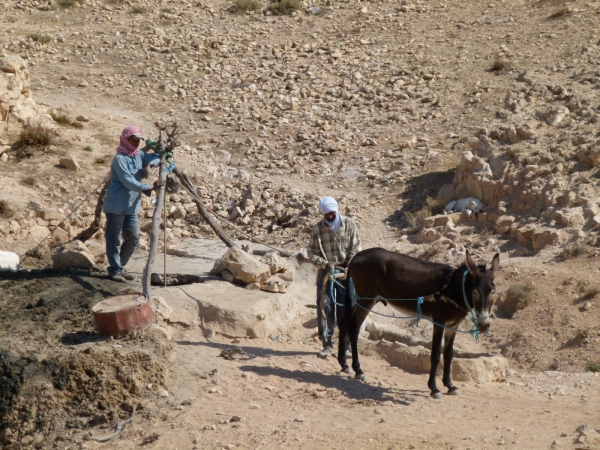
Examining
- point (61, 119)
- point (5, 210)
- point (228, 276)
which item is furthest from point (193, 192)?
point (61, 119)

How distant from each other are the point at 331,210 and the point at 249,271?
1.81 metres

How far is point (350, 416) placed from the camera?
6.29 metres

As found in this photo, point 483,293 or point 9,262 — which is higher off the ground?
point 483,293

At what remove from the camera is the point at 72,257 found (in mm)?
9156

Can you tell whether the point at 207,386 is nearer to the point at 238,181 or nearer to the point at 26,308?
the point at 26,308

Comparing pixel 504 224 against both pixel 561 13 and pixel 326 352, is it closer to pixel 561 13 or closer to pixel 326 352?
pixel 326 352

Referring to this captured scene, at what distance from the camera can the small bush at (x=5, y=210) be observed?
11.8 m

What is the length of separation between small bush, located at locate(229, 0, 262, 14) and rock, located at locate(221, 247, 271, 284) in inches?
553

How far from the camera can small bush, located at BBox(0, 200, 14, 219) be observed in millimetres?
11805

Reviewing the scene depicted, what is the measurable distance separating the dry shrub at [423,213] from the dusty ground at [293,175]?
10.7 inches

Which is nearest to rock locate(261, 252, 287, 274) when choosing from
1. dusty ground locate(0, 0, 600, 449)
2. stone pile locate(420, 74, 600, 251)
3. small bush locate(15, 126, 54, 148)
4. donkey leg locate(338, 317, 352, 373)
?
dusty ground locate(0, 0, 600, 449)

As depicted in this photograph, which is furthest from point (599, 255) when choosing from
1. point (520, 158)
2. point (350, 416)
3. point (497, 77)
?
point (497, 77)

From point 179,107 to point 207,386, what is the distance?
11689 mm

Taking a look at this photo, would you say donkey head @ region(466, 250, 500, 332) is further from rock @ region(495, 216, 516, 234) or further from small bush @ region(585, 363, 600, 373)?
rock @ region(495, 216, 516, 234)
